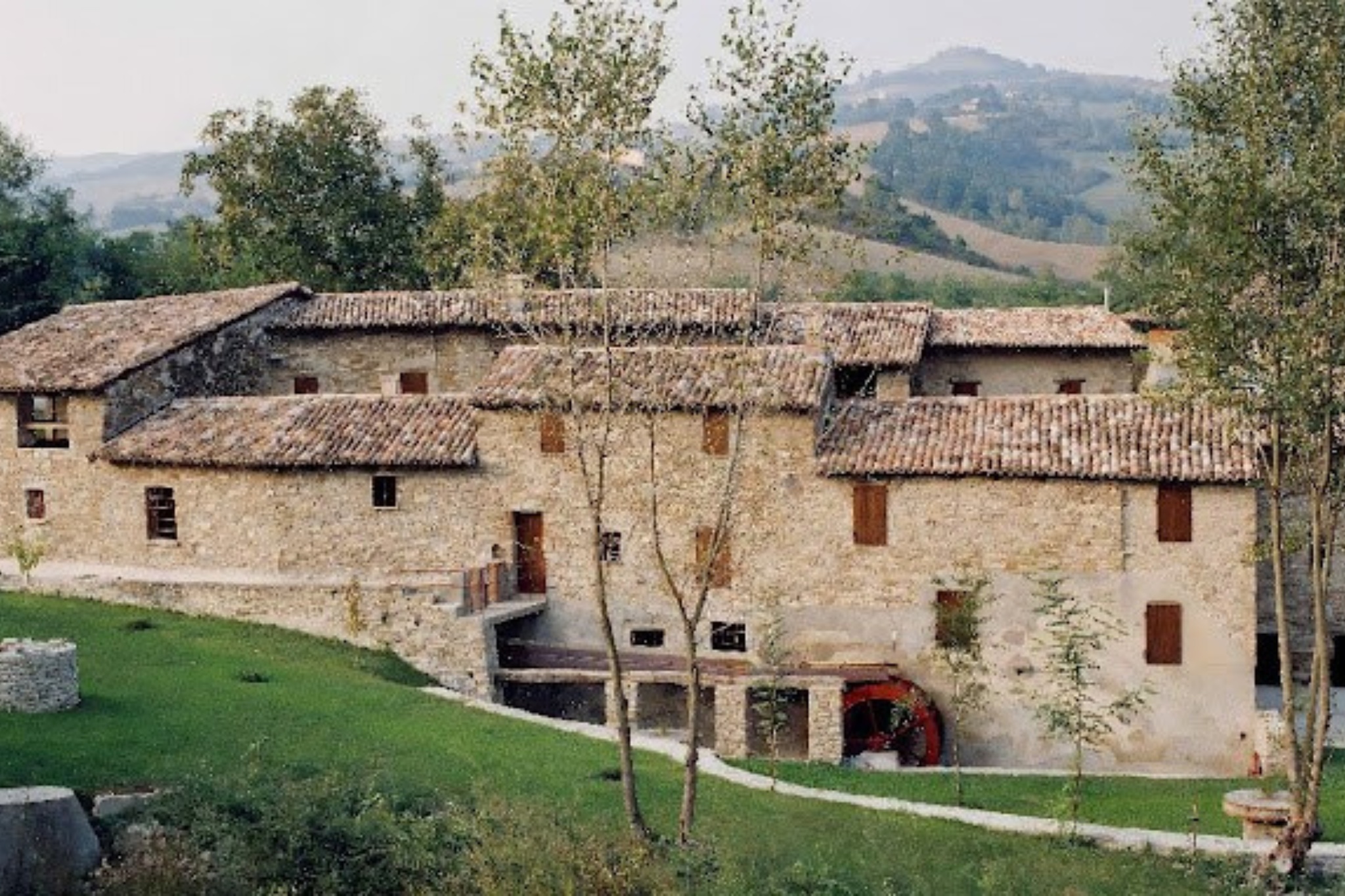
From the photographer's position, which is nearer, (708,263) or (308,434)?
(708,263)

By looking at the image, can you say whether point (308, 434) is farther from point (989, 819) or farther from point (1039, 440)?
point (989, 819)

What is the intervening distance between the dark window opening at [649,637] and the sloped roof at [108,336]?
42.9 ft

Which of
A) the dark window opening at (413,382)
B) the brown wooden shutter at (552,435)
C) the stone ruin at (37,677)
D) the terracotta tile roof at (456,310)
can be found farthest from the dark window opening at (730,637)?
the dark window opening at (413,382)

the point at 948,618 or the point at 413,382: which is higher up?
the point at 413,382

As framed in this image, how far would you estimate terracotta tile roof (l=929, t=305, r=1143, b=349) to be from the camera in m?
42.4

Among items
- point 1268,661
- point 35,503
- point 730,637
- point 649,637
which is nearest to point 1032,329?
point 1268,661

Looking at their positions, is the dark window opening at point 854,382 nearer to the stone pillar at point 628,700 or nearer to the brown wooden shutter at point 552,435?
the brown wooden shutter at point 552,435

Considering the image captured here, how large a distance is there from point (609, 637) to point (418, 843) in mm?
5155

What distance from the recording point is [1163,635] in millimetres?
29922

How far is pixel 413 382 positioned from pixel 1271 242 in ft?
84.2

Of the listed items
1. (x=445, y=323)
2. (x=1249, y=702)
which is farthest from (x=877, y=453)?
(x=445, y=323)

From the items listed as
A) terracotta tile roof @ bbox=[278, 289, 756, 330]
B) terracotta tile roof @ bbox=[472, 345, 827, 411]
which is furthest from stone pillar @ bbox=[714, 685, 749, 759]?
terracotta tile roof @ bbox=[278, 289, 756, 330]

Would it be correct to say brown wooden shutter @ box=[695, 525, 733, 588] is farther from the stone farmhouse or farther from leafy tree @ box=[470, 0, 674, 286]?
leafy tree @ box=[470, 0, 674, 286]

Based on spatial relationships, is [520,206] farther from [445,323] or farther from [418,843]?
[445,323]
